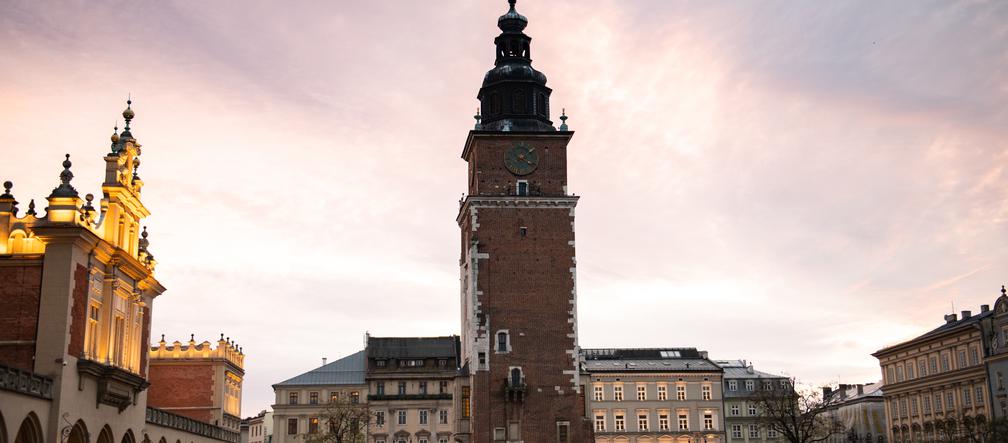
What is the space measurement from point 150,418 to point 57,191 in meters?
14.0

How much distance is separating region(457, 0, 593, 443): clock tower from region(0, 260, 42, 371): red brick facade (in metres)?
32.8

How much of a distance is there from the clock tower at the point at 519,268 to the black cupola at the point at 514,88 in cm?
7

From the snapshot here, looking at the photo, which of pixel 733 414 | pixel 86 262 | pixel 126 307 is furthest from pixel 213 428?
pixel 733 414

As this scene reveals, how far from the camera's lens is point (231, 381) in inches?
3270

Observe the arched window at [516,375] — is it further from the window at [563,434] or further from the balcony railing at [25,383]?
the balcony railing at [25,383]

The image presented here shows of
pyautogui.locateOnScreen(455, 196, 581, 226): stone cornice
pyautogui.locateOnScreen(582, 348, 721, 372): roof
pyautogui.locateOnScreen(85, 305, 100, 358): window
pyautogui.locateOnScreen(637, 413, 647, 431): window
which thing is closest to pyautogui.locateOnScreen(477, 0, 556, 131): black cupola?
pyautogui.locateOnScreen(455, 196, 581, 226): stone cornice

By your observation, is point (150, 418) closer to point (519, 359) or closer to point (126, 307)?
point (126, 307)

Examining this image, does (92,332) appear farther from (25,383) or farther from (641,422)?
(641,422)

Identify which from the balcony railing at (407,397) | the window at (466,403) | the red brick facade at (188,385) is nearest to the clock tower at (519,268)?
the window at (466,403)

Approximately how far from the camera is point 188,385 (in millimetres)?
77125

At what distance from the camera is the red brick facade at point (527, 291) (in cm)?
6475

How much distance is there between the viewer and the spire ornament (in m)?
36.6

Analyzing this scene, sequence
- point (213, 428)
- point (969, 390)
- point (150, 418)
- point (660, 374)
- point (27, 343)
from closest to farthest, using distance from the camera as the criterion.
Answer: point (27, 343) < point (150, 418) < point (213, 428) < point (969, 390) < point (660, 374)

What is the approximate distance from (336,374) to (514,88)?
150 feet
